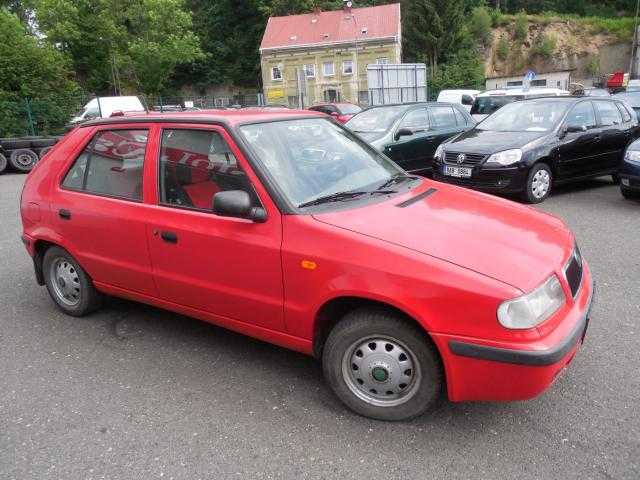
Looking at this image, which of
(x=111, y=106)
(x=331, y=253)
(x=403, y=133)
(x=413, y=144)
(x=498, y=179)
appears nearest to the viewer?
(x=331, y=253)

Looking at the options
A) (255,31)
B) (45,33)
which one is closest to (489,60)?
(255,31)

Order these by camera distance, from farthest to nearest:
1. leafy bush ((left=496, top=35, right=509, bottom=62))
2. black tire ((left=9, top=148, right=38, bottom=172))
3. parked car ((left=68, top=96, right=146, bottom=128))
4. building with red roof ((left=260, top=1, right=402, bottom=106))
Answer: leafy bush ((left=496, top=35, right=509, bottom=62))
building with red roof ((left=260, top=1, right=402, bottom=106))
parked car ((left=68, top=96, right=146, bottom=128))
black tire ((left=9, top=148, right=38, bottom=172))

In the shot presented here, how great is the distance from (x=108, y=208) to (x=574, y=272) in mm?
Answer: 3126

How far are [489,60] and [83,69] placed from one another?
42.9 meters

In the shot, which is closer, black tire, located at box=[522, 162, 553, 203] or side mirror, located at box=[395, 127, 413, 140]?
black tire, located at box=[522, 162, 553, 203]

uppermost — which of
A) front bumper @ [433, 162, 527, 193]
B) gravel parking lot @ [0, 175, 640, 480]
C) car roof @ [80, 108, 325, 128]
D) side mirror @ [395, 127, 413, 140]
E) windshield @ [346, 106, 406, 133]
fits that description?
car roof @ [80, 108, 325, 128]

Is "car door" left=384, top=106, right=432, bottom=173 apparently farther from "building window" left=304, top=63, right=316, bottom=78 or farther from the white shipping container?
"building window" left=304, top=63, right=316, bottom=78

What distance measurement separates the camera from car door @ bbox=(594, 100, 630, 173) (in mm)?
8898

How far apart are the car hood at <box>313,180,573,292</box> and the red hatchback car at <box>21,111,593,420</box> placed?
0.5 inches

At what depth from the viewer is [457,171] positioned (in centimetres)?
813

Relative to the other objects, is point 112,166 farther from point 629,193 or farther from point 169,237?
point 629,193

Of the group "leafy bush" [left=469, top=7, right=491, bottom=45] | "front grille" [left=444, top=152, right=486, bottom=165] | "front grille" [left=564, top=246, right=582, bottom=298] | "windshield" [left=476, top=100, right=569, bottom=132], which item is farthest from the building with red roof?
"front grille" [left=564, top=246, right=582, bottom=298]

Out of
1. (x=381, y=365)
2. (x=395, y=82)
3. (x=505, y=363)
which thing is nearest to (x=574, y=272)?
(x=505, y=363)

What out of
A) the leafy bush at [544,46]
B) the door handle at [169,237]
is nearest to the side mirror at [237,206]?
the door handle at [169,237]
